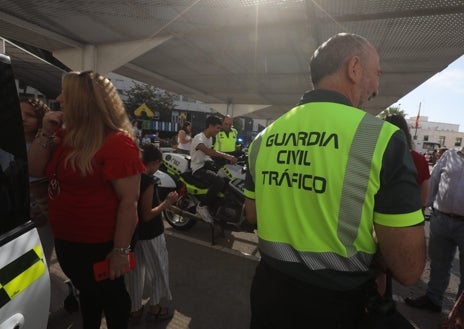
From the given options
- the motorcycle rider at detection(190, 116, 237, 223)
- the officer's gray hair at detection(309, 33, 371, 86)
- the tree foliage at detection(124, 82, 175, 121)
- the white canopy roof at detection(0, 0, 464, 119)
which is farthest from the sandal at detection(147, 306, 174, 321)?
the tree foliage at detection(124, 82, 175, 121)

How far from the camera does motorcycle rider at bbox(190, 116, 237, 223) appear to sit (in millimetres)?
4605

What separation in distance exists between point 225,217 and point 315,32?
3.55 metres

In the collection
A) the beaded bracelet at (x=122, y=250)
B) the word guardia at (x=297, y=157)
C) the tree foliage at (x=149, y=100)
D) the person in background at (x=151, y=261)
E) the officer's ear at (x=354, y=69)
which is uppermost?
the tree foliage at (x=149, y=100)

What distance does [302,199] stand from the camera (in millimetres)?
1158

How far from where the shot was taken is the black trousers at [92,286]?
1.71 metres

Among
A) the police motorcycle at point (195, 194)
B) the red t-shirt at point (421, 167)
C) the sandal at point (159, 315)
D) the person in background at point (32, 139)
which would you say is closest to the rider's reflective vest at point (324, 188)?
the person in background at point (32, 139)

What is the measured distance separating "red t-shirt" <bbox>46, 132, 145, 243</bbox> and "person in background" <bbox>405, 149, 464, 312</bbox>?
9.32 ft

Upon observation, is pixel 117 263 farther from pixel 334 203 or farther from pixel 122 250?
pixel 334 203

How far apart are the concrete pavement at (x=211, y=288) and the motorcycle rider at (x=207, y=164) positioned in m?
0.52

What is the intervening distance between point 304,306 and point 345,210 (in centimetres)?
38

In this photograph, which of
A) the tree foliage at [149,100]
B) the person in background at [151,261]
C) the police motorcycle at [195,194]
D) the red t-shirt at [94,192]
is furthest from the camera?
the tree foliage at [149,100]

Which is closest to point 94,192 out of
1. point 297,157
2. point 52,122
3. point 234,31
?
point 52,122

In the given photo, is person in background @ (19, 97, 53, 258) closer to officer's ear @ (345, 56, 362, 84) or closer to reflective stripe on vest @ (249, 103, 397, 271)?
reflective stripe on vest @ (249, 103, 397, 271)

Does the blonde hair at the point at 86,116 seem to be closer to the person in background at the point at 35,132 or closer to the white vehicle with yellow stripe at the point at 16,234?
the white vehicle with yellow stripe at the point at 16,234
